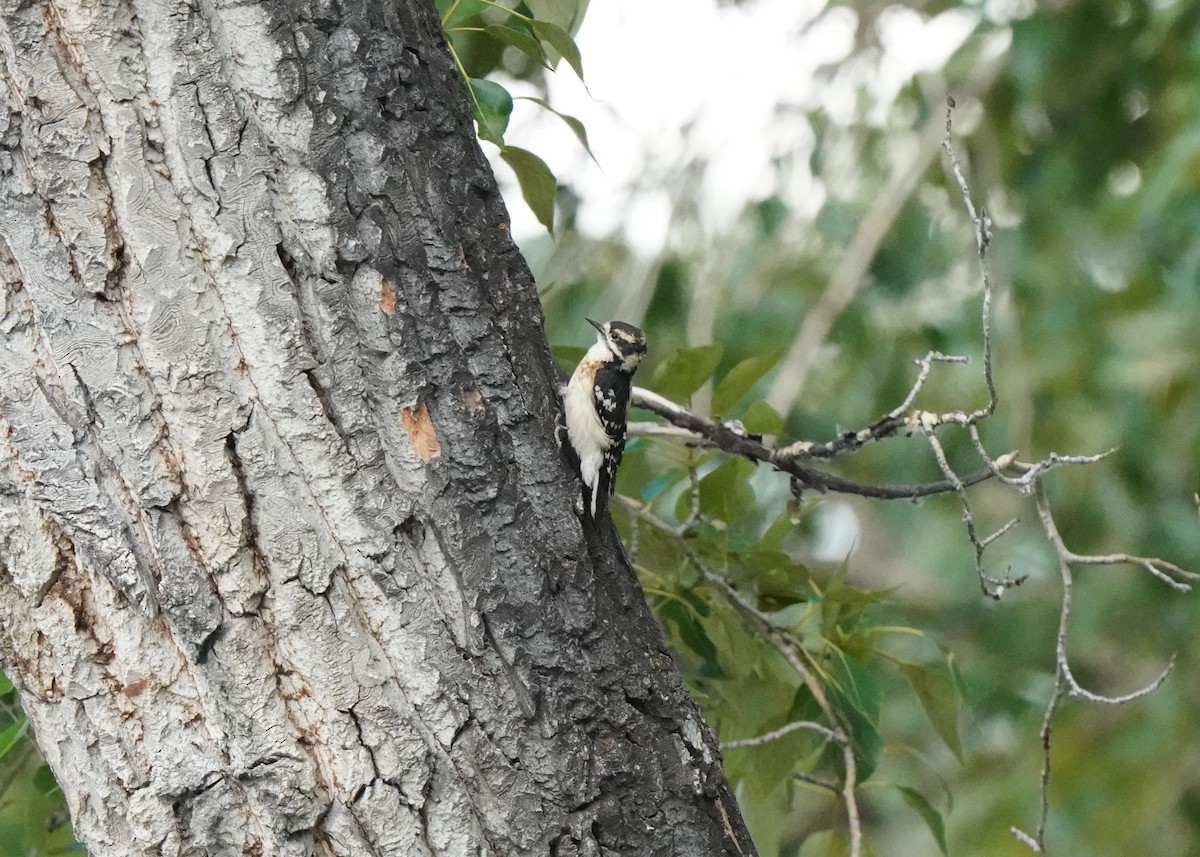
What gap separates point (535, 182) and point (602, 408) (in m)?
0.63

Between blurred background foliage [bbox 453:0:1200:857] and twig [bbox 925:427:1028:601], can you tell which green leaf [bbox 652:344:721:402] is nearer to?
twig [bbox 925:427:1028:601]

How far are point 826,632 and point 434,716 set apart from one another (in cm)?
114

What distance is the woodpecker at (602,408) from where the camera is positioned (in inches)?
77.2

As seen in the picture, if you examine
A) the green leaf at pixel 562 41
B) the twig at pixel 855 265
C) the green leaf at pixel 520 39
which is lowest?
the green leaf at pixel 562 41

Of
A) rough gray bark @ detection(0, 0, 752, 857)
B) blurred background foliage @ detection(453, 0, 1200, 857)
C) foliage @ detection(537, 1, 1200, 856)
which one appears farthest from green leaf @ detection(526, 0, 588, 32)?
foliage @ detection(537, 1, 1200, 856)

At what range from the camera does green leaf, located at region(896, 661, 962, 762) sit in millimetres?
2441

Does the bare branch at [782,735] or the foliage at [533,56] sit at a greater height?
the foliage at [533,56]

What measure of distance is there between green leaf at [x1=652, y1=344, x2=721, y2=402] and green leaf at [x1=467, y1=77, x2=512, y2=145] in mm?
621

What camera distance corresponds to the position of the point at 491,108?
2.01 m

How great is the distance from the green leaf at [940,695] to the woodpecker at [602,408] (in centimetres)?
74

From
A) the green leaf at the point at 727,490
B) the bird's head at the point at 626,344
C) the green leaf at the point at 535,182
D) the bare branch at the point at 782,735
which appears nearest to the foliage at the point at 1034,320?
the bird's head at the point at 626,344

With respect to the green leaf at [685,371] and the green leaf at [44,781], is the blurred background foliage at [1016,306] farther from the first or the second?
the green leaf at [44,781]

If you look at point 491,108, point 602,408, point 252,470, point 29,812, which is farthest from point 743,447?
point 29,812

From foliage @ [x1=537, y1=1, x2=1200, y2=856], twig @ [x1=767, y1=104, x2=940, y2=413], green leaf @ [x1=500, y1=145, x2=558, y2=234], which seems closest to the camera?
green leaf @ [x1=500, y1=145, x2=558, y2=234]
